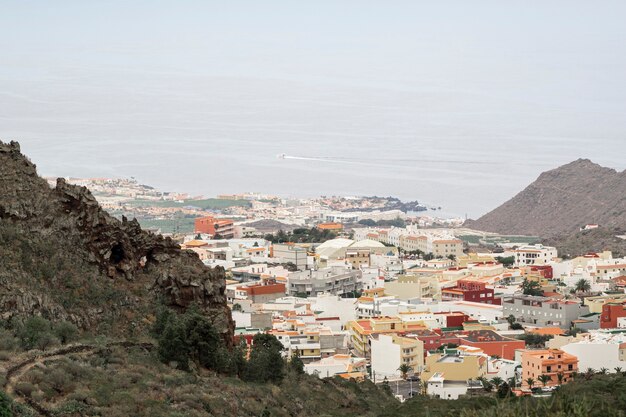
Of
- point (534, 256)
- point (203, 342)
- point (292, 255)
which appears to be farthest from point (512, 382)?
point (534, 256)

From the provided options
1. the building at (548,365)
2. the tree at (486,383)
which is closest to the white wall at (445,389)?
the tree at (486,383)

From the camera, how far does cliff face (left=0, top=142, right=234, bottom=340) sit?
16.5 meters

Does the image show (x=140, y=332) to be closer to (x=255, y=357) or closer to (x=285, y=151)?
(x=255, y=357)

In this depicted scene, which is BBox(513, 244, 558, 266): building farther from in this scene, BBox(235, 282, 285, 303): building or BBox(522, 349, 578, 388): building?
BBox(522, 349, 578, 388): building

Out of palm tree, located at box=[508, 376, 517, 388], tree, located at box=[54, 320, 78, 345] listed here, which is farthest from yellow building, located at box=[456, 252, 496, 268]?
tree, located at box=[54, 320, 78, 345]

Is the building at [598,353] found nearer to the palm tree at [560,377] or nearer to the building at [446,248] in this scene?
the palm tree at [560,377]

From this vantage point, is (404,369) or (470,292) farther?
(470,292)

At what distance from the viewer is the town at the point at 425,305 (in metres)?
26.8

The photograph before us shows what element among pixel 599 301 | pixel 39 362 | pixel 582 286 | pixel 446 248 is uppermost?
pixel 39 362

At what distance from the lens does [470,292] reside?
1563 inches

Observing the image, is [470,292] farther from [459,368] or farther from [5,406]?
[5,406]

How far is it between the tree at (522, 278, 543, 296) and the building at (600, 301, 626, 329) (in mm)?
4354

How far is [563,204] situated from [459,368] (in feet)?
170

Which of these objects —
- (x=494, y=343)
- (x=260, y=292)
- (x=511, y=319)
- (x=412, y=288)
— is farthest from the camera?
(x=412, y=288)
